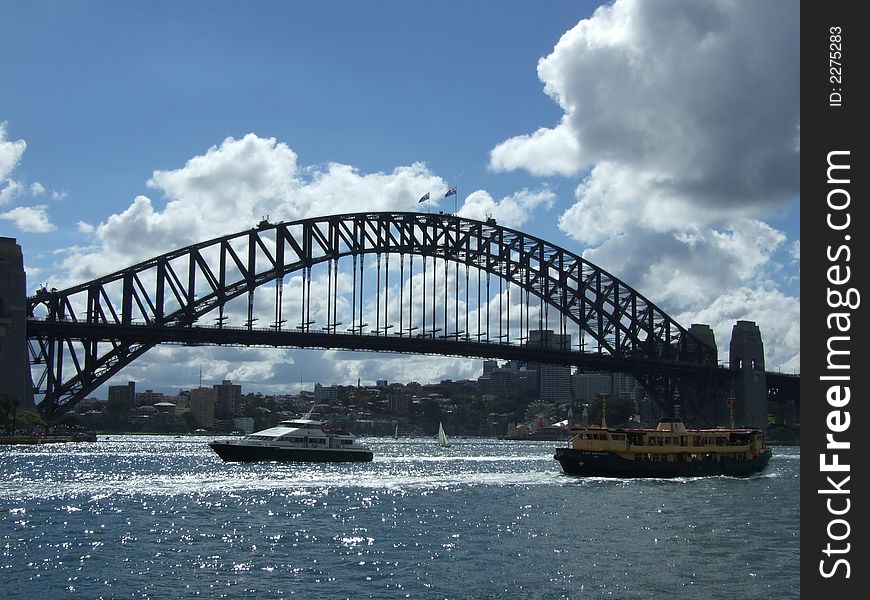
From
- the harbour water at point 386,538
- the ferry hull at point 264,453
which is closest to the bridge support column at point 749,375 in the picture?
the ferry hull at point 264,453

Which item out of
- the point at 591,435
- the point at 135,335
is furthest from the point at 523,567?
the point at 135,335

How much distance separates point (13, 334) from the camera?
317ft

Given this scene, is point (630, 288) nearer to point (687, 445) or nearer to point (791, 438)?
point (791, 438)

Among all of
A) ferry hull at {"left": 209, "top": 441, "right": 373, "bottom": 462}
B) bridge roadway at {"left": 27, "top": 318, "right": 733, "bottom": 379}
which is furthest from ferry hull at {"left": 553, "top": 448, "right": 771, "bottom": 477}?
bridge roadway at {"left": 27, "top": 318, "right": 733, "bottom": 379}

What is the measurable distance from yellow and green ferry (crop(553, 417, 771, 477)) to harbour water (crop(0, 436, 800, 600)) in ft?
21.8

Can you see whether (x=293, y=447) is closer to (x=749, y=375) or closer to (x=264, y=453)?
(x=264, y=453)

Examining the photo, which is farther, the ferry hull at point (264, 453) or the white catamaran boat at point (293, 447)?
the white catamaran boat at point (293, 447)

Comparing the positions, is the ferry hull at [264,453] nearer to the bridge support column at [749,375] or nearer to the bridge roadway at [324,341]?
the bridge roadway at [324,341]

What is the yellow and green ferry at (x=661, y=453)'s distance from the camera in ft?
254

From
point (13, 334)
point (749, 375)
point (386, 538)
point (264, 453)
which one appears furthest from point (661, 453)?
point (749, 375)

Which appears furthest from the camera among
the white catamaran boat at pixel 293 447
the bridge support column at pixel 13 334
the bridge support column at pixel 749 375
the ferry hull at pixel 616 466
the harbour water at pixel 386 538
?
the bridge support column at pixel 749 375

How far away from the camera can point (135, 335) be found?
108750mm

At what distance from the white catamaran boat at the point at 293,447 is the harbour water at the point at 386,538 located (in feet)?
51.7

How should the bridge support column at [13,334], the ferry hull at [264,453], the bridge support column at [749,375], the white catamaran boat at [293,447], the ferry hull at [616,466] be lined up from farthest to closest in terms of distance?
the bridge support column at [749,375] < the bridge support column at [13,334] < the white catamaran boat at [293,447] < the ferry hull at [264,453] < the ferry hull at [616,466]
